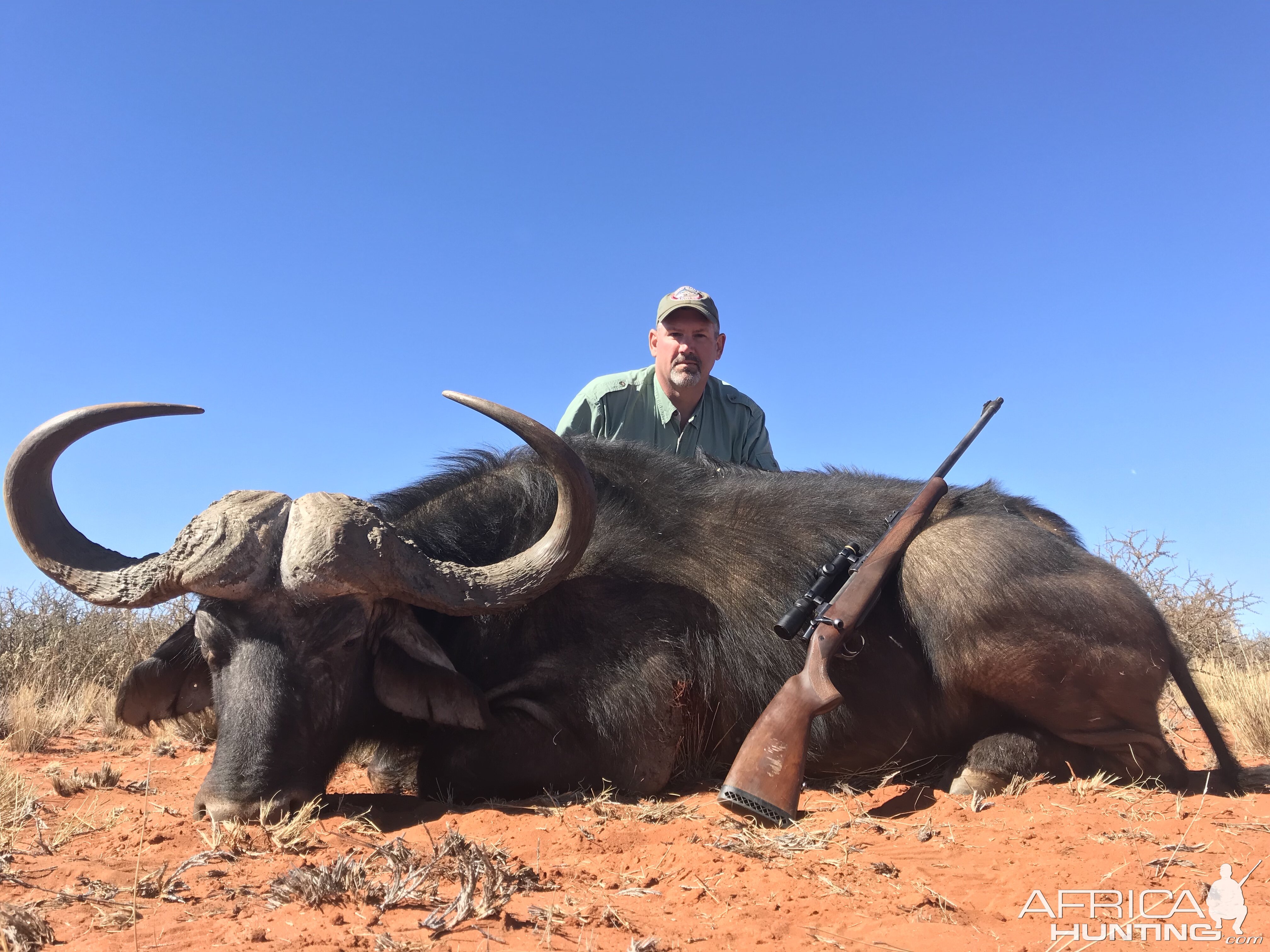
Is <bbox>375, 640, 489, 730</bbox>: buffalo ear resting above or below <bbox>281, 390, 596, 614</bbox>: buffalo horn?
below

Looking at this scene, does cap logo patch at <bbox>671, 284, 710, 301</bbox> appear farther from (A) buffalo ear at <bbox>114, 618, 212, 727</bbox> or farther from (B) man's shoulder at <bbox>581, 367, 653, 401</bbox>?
(A) buffalo ear at <bbox>114, 618, 212, 727</bbox>

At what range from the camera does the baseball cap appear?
7.46m

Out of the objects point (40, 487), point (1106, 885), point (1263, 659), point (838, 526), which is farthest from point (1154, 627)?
point (1263, 659)

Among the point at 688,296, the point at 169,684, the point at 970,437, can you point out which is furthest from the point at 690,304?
the point at 169,684

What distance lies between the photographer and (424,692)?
13.5 feet

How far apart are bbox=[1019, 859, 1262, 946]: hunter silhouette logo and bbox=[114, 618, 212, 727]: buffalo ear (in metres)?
3.80

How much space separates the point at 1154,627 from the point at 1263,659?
762 cm

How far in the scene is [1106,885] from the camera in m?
3.02

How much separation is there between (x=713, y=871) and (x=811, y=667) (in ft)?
4.10

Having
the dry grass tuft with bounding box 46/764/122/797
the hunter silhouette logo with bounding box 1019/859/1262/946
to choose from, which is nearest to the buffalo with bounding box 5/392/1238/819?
the dry grass tuft with bounding box 46/764/122/797

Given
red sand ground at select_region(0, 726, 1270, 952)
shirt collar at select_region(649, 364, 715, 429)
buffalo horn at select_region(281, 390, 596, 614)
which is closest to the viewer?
red sand ground at select_region(0, 726, 1270, 952)

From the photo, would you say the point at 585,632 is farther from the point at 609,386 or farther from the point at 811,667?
the point at 609,386

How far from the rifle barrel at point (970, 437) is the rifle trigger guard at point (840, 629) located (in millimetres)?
1118

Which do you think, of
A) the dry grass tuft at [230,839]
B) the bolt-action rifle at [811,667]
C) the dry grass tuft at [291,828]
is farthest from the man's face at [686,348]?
the dry grass tuft at [230,839]
